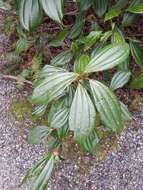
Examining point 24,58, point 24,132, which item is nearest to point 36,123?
point 24,132

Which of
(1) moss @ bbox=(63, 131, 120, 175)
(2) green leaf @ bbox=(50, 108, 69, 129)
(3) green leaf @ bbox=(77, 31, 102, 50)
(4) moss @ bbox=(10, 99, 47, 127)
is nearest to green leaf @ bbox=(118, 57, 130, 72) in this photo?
(3) green leaf @ bbox=(77, 31, 102, 50)

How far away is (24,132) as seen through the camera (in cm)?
150

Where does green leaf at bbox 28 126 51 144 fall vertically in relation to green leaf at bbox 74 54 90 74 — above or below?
below

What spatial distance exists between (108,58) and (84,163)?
0.63 m

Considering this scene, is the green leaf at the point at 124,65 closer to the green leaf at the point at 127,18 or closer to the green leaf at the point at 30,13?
the green leaf at the point at 127,18

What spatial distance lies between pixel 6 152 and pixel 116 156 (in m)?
0.42

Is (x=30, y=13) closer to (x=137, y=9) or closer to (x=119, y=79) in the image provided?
(x=137, y=9)

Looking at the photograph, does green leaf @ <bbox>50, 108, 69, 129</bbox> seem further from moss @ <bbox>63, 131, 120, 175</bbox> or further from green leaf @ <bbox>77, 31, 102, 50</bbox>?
moss @ <bbox>63, 131, 120, 175</bbox>

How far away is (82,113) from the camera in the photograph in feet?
2.57

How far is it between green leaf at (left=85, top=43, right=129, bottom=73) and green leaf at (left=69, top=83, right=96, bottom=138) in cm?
5

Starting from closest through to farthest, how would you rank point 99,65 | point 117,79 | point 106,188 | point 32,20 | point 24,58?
point 99,65, point 32,20, point 117,79, point 106,188, point 24,58

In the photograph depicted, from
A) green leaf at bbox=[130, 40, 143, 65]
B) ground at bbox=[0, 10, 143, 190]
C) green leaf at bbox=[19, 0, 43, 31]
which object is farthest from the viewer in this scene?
ground at bbox=[0, 10, 143, 190]

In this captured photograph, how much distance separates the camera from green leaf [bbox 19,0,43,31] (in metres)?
0.89

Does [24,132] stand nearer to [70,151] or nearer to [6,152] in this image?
[6,152]
